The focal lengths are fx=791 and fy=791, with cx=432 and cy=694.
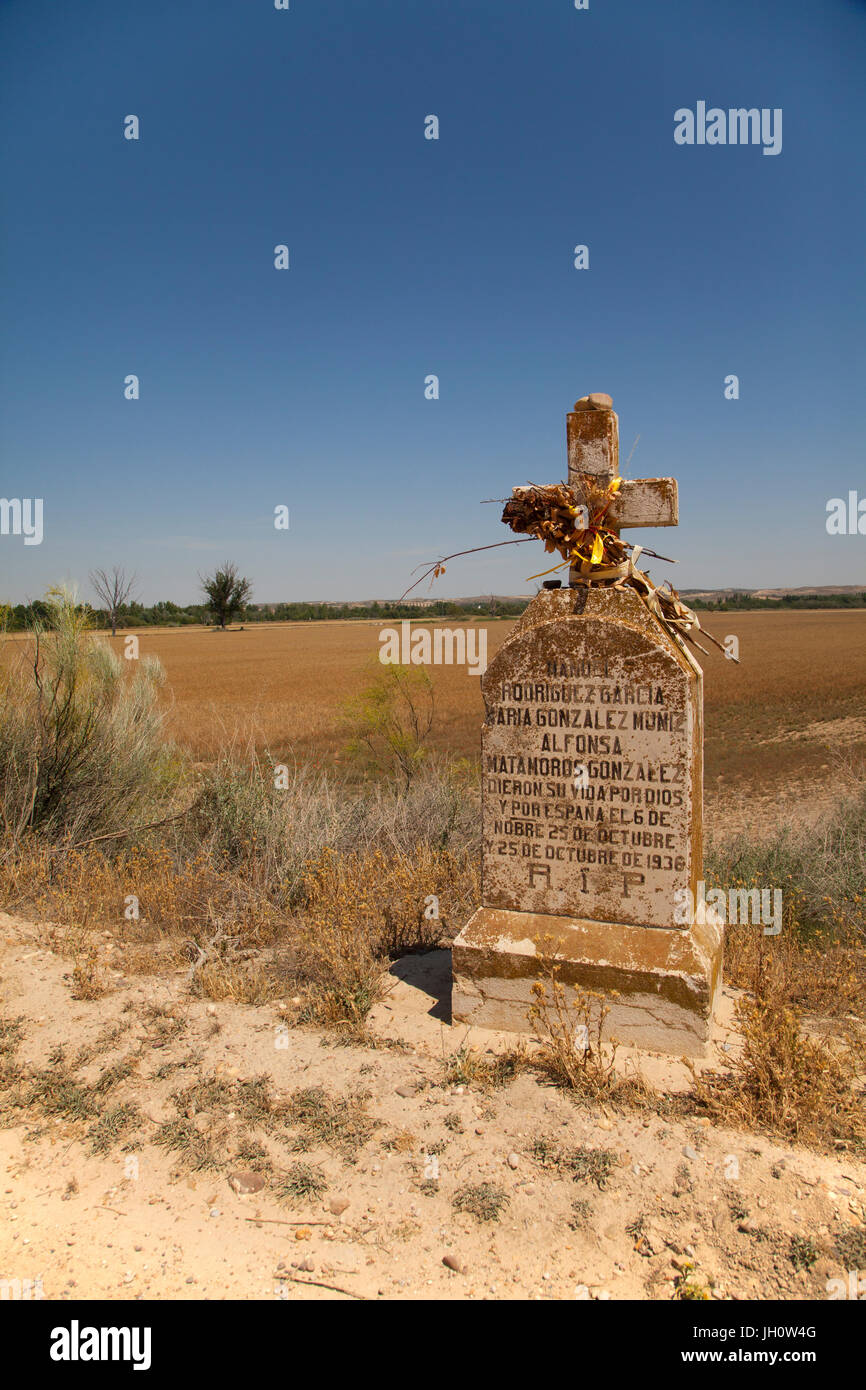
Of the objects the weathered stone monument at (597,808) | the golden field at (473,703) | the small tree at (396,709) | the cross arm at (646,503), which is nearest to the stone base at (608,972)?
the weathered stone monument at (597,808)

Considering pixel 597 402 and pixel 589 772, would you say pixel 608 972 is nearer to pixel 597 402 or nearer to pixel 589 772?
pixel 589 772

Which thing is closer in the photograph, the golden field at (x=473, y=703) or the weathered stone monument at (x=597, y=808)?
the weathered stone monument at (x=597, y=808)

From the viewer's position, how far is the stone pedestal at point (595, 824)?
358cm

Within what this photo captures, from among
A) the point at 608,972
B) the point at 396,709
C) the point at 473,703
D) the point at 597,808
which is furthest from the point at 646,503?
the point at 473,703

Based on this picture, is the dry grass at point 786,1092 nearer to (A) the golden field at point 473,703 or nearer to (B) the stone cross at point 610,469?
(B) the stone cross at point 610,469

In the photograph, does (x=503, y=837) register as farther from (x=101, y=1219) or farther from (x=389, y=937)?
(x=101, y=1219)

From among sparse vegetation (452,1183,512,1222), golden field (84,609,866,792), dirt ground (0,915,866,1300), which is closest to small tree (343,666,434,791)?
golden field (84,609,866,792)

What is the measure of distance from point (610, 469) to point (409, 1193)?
128 inches

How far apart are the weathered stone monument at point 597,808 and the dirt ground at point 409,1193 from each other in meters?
0.33

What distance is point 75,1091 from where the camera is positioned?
351 cm

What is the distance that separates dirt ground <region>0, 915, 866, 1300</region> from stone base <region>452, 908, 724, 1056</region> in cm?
15

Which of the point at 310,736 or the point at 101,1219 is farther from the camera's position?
the point at 310,736

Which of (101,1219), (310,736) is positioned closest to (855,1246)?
(101,1219)

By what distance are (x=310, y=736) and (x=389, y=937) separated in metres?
14.1
